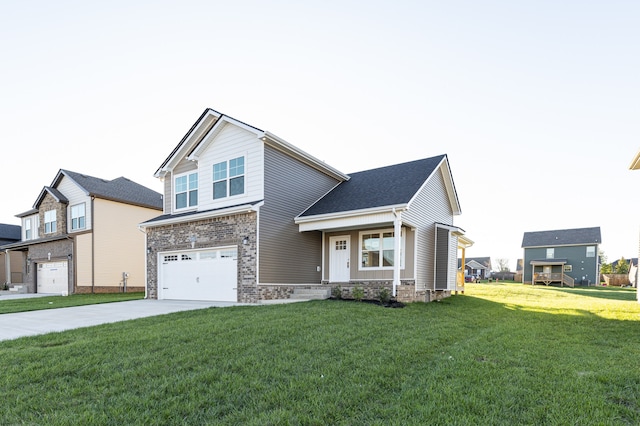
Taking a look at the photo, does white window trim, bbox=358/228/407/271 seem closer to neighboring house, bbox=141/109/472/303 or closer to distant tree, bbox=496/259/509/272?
neighboring house, bbox=141/109/472/303

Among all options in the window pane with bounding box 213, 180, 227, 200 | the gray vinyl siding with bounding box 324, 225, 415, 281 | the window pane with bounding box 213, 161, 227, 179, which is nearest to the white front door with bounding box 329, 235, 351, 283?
the gray vinyl siding with bounding box 324, 225, 415, 281

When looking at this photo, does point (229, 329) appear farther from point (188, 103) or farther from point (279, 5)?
point (188, 103)

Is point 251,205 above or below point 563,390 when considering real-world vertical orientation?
above

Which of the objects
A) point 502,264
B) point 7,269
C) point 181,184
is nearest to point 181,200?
point 181,184

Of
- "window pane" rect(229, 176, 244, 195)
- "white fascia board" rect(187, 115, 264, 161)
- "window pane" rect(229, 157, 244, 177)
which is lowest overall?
"window pane" rect(229, 176, 244, 195)

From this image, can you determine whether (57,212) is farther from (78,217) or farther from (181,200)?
(181,200)

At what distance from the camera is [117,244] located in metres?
21.4

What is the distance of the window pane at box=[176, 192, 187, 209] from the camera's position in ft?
49.4

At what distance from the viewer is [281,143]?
1267cm

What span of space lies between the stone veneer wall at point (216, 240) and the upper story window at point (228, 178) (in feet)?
3.68

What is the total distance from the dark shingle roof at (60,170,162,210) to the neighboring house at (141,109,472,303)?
8.36 m

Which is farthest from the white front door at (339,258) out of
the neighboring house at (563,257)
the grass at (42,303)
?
the neighboring house at (563,257)

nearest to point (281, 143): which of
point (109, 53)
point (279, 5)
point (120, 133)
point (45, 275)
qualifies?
point (279, 5)

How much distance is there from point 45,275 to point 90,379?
77.7ft
